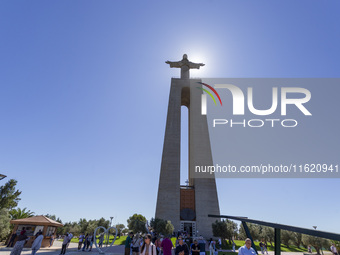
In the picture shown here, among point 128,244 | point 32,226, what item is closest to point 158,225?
point 32,226

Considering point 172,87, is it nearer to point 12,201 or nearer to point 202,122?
point 202,122

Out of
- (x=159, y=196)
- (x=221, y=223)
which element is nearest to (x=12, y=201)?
(x=159, y=196)

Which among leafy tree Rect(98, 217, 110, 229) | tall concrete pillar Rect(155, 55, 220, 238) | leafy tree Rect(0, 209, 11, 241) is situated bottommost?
leafy tree Rect(98, 217, 110, 229)

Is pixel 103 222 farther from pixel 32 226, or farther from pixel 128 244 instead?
pixel 128 244

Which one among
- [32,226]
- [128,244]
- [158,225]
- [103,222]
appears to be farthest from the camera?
[103,222]

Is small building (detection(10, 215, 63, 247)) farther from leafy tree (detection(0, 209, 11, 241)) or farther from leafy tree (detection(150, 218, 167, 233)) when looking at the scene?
leafy tree (detection(150, 218, 167, 233))

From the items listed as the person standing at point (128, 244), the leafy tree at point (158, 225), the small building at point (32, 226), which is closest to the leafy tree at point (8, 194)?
the small building at point (32, 226)

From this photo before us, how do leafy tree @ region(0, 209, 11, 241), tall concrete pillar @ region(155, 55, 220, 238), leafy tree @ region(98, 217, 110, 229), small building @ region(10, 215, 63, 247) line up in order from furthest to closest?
leafy tree @ region(98, 217, 110, 229), tall concrete pillar @ region(155, 55, 220, 238), leafy tree @ region(0, 209, 11, 241), small building @ region(10, 215, 63, 247)

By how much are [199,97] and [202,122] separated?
551 centimetres

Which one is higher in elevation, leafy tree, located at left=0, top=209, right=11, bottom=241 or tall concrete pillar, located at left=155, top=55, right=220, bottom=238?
tall concrete pillar, located at left=155, top=55, right=220, bottom=238

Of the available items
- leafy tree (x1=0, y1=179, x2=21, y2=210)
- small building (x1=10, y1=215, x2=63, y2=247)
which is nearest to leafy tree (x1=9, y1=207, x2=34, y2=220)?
leafy tree (x1=0, y1=179, x2=21, y2=210)

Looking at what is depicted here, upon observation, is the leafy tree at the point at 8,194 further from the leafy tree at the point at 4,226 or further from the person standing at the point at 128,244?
the person standing at the point at 128,244

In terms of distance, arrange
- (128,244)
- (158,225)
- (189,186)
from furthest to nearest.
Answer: (189,186) → (158,225) → (128,244)

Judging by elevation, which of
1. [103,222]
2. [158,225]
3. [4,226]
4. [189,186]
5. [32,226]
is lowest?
[103,222]
